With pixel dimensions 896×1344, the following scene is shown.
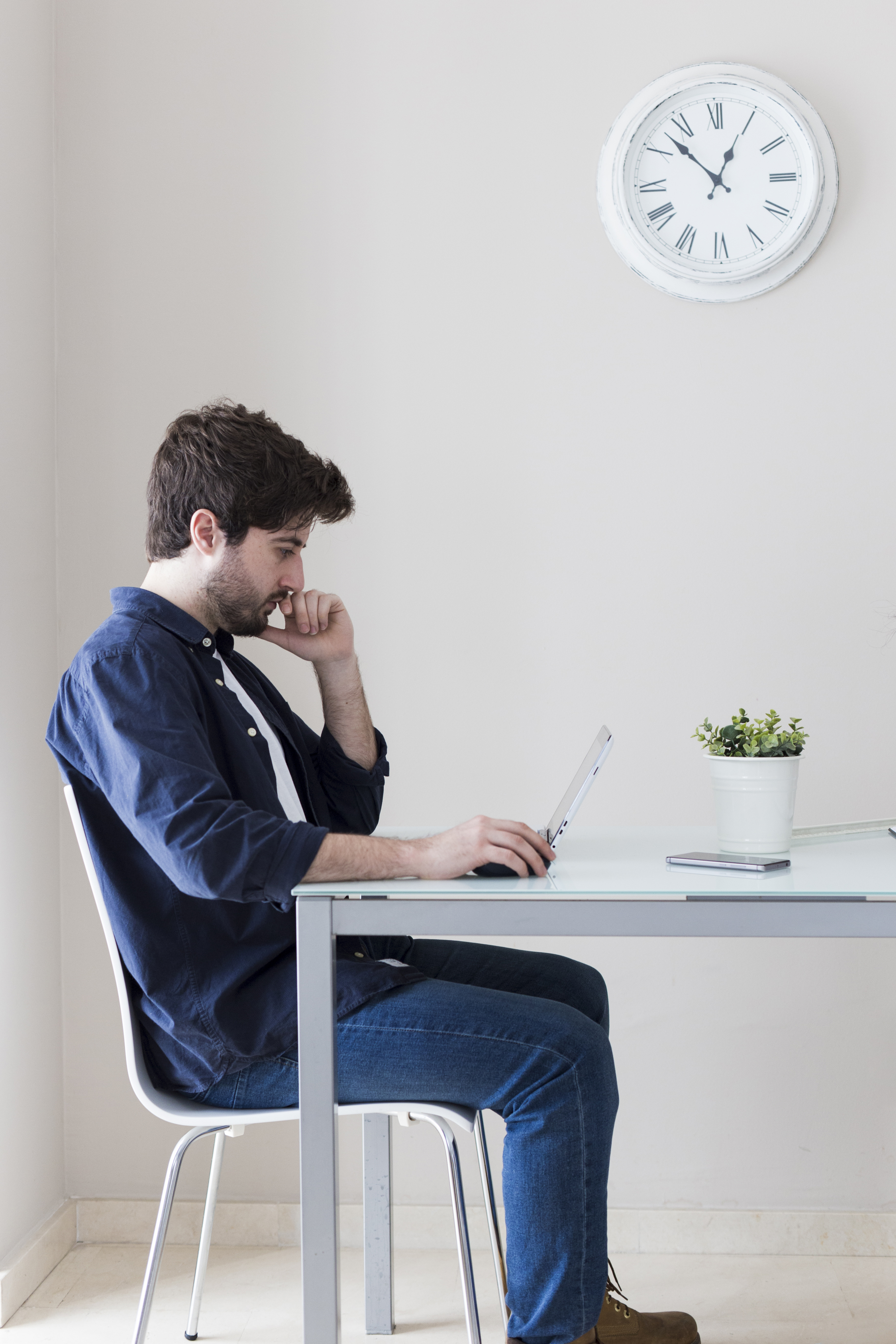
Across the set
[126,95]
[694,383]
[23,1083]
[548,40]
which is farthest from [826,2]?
[23,1083]

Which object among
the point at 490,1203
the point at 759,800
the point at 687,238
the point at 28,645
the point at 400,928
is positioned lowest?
the point at 490,1203

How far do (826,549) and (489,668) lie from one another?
0.66 meters

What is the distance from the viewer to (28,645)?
6.80ft

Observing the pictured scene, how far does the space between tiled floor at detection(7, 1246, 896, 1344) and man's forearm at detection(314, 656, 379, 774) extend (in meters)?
0.93

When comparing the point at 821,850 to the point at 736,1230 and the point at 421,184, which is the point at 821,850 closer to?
the point at 736,1230

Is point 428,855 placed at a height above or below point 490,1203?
above

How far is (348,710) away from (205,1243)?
0.82 meters

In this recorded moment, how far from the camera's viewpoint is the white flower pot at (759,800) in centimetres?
142

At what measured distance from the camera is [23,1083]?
6.71 ft

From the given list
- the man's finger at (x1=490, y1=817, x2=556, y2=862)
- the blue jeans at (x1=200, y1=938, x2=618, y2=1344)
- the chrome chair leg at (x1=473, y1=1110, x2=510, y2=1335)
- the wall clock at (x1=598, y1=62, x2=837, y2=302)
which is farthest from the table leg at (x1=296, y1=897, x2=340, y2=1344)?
the wall clock at (x1=598, y1=62, x2=837, y2=302)

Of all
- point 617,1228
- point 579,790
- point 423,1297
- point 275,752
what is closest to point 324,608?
point 275,752

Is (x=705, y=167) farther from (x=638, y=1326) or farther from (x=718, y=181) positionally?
(x=638, y=1326)

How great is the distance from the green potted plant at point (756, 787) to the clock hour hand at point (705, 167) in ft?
3.80

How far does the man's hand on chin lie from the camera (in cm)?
173
